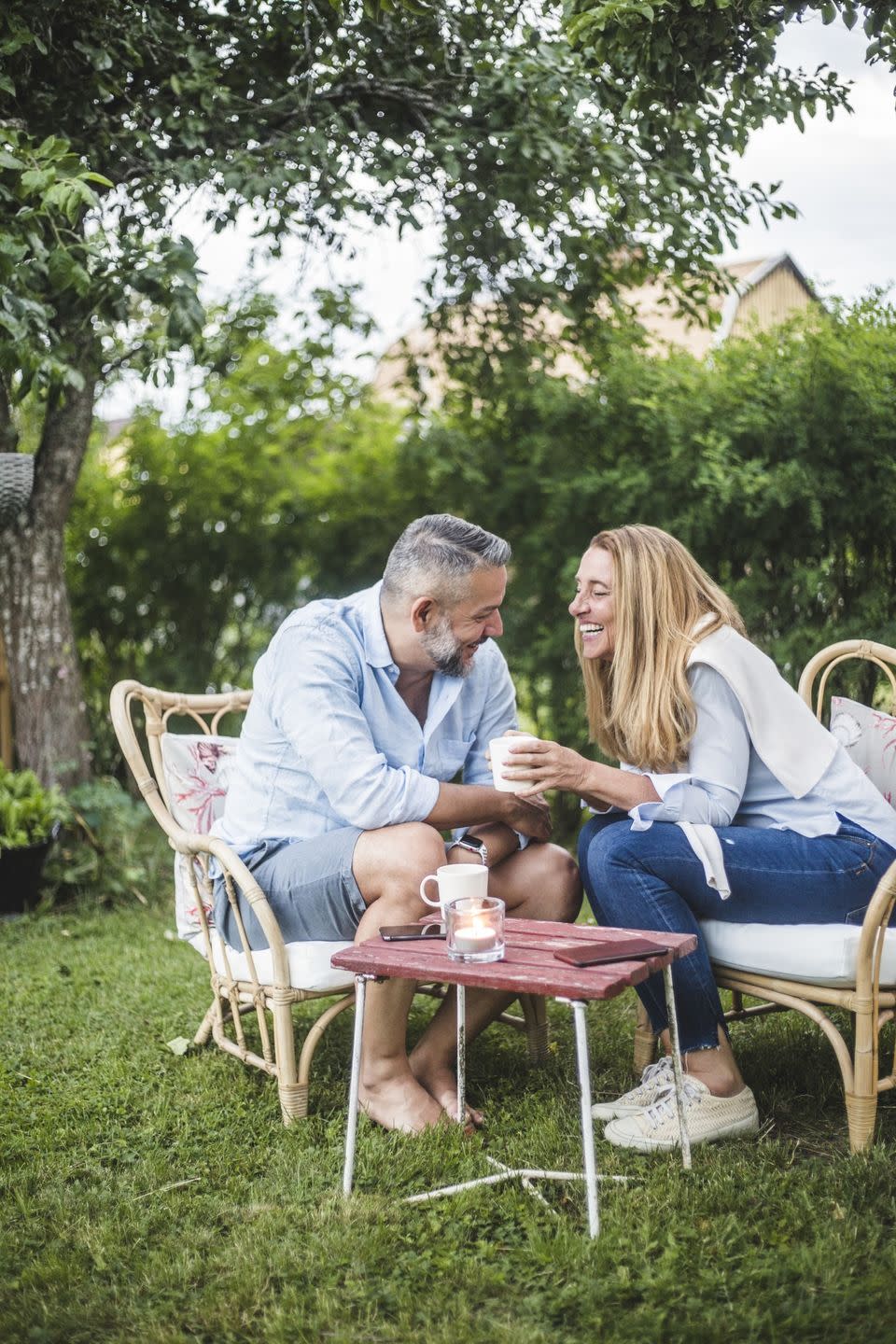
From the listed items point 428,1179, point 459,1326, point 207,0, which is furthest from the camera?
point 207,0

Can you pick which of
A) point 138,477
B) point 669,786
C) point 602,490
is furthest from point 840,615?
point 138,477

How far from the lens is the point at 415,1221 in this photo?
2.28m

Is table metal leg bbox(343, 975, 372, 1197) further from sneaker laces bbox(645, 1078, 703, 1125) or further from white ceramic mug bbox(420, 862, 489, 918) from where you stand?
sneaker laces bbox(645, 1078, 703, 1125)

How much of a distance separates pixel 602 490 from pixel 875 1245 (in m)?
3.81

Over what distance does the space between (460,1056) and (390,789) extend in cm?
65

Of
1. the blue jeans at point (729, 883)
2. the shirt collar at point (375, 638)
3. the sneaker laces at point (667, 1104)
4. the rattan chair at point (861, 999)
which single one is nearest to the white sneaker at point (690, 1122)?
the sneaker laces at point (667, 1104)

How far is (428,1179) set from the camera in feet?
8.08

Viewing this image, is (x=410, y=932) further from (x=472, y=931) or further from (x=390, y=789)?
(x=390, y=789)

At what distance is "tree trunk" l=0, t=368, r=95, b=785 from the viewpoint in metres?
5.40

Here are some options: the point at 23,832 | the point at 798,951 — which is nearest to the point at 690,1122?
the point at 798,951

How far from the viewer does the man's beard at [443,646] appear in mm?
2926

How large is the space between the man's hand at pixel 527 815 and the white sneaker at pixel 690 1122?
0.73 meters

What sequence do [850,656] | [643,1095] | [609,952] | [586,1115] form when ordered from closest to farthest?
[586,1115] < [609,952] < [643,1095] < [850,656]

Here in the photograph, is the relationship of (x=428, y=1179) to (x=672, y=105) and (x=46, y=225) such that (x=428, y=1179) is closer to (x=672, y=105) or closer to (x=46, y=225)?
(x=672, y=105)
